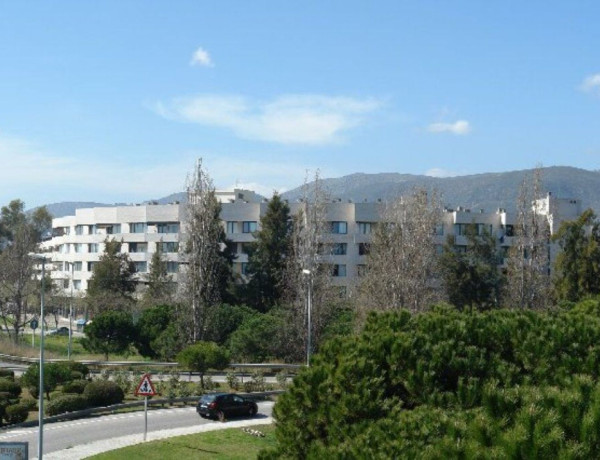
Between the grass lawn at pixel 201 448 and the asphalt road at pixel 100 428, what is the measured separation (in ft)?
10.3

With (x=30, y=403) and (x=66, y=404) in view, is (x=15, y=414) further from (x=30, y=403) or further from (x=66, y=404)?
(x=66, y=404)

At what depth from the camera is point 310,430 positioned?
49.9ft

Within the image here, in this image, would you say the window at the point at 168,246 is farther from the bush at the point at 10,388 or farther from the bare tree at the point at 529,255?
the bush at the point at 10,388

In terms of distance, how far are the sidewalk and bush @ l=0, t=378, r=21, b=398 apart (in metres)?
8.66

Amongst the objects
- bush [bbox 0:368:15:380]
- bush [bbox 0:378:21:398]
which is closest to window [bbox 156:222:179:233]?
bush [bbox 0:368:15:380]

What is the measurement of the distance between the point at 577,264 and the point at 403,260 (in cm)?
1310

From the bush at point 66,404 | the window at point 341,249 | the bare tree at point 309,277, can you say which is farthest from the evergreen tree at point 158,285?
the bush at point 66,404

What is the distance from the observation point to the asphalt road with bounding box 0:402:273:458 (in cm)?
3077

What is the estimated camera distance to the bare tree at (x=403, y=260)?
57594mm

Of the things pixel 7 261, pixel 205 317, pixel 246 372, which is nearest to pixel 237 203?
pixel 7 261

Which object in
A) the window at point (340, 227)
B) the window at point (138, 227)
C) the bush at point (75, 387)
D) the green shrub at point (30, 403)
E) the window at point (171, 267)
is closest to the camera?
the green shrub at point (30, 403)

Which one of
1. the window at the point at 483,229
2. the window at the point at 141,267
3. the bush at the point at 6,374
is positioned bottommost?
the bush at the point at 6,374

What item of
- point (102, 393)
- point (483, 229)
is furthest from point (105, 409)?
point (483, 229)

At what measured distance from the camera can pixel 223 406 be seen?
3625 centimetres
